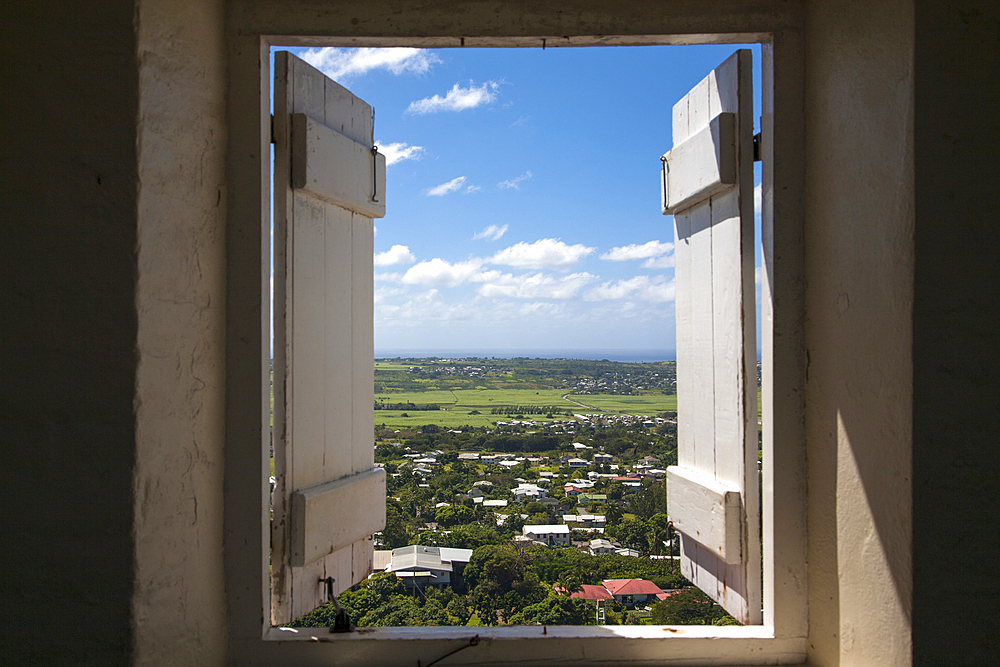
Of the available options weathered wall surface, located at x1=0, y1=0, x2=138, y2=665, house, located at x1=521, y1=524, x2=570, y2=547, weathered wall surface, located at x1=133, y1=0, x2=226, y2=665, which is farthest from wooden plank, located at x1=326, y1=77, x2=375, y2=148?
house, located at x1=521, y1=524, x2=570, y2=547

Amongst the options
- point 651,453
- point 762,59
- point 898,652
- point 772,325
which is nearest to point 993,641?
point 898,652

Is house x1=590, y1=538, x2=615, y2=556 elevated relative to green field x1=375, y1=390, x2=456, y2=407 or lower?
lower

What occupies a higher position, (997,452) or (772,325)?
(772,325)

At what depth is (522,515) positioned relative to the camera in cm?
284

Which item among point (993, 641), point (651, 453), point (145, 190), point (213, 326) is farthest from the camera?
point (651, 453)

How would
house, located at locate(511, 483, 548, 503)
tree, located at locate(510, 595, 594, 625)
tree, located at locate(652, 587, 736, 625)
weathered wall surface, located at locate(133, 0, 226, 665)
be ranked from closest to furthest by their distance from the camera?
weathered wall surface, located at locate(133, 0, 226, 665)
tree, located at locate(652, 587, 736, 625)
tree, located at locate(510, 595, 594, 625)
house, located at locate(511, 483, 548, 503)

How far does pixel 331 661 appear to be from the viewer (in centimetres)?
158

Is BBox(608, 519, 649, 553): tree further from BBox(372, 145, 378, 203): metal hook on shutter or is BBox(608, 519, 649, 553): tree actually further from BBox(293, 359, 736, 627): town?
BBox(372, 145, 378, 203): metal hook on shutter

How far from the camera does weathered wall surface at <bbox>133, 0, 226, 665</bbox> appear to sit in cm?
128

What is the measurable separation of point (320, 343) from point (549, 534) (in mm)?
1602

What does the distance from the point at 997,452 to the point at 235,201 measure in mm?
2046

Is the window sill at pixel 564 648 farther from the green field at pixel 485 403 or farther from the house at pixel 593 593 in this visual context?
the green field at pixel 485 403

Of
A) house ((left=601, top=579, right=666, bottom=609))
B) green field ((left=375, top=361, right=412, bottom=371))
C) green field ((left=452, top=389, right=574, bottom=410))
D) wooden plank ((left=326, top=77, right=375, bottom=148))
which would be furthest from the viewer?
green field ((left=452, top=389, right=574, bottom=410))

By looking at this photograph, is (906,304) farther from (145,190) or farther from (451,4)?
(145,190)
